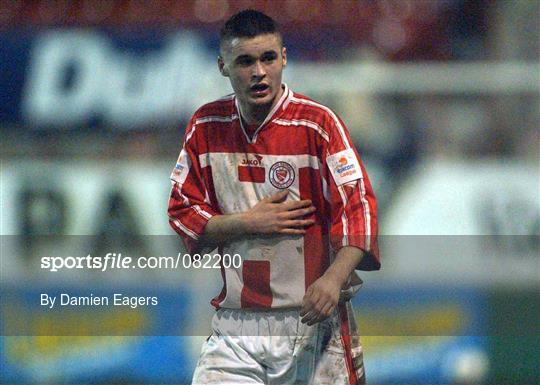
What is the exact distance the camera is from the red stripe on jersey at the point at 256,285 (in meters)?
2.77

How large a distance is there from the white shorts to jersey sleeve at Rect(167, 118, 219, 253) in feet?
1.05

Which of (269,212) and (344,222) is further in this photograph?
(269,212)

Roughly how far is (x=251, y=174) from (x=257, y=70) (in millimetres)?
320

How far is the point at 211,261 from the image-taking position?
3.65 metres

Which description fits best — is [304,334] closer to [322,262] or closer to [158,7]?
[322,262]

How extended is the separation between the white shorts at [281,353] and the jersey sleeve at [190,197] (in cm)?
32

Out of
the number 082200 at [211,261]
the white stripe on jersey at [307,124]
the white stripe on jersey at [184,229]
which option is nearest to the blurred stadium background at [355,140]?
the number 082200 at [211,261]

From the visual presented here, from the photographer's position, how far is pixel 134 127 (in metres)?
4.02

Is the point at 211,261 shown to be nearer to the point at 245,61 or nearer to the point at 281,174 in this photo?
the point at 281,174

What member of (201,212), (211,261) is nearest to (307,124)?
(201,212)

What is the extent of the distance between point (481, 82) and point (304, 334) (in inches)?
72.5

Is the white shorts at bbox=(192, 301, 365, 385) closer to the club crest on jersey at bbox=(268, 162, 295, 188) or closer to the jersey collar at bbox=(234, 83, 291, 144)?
the club crest on jersey at bbox=(268, 162, 295, 188)

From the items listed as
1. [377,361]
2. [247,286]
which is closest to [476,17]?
[377,361]

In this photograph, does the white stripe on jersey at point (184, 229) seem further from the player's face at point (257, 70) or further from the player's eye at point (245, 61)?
the player's eye at point (245, 61)
